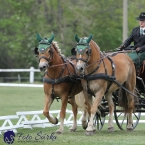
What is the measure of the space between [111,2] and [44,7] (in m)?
4.59

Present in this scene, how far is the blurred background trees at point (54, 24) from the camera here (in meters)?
36.6

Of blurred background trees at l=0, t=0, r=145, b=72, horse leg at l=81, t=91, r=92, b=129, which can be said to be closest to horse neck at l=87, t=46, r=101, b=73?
horse leg at l=81, t=91, r=92, b=129

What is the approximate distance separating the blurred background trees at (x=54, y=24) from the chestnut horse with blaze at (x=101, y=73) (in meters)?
24.1

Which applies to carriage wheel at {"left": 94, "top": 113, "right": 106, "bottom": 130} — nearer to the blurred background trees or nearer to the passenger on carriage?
the passenger on carriage

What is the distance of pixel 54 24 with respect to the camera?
37.8 meters

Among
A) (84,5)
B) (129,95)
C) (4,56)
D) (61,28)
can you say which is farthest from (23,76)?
(129,95)

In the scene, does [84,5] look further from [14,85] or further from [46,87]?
[46,87]

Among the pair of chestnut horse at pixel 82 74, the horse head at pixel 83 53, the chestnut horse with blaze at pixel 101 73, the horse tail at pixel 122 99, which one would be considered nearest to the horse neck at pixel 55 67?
the pair of chestnut horse at pixel 82 74

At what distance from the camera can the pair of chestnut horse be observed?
1082cm

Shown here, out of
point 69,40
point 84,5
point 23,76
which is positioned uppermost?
point 84,5

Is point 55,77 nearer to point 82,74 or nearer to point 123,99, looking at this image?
point 82,74

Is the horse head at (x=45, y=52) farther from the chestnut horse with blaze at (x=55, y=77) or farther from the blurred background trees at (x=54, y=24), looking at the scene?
the blurred background trees at (x=54, y=24)

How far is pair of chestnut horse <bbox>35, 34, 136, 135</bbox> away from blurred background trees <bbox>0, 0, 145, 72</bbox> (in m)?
24.5

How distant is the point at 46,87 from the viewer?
11.2 m
